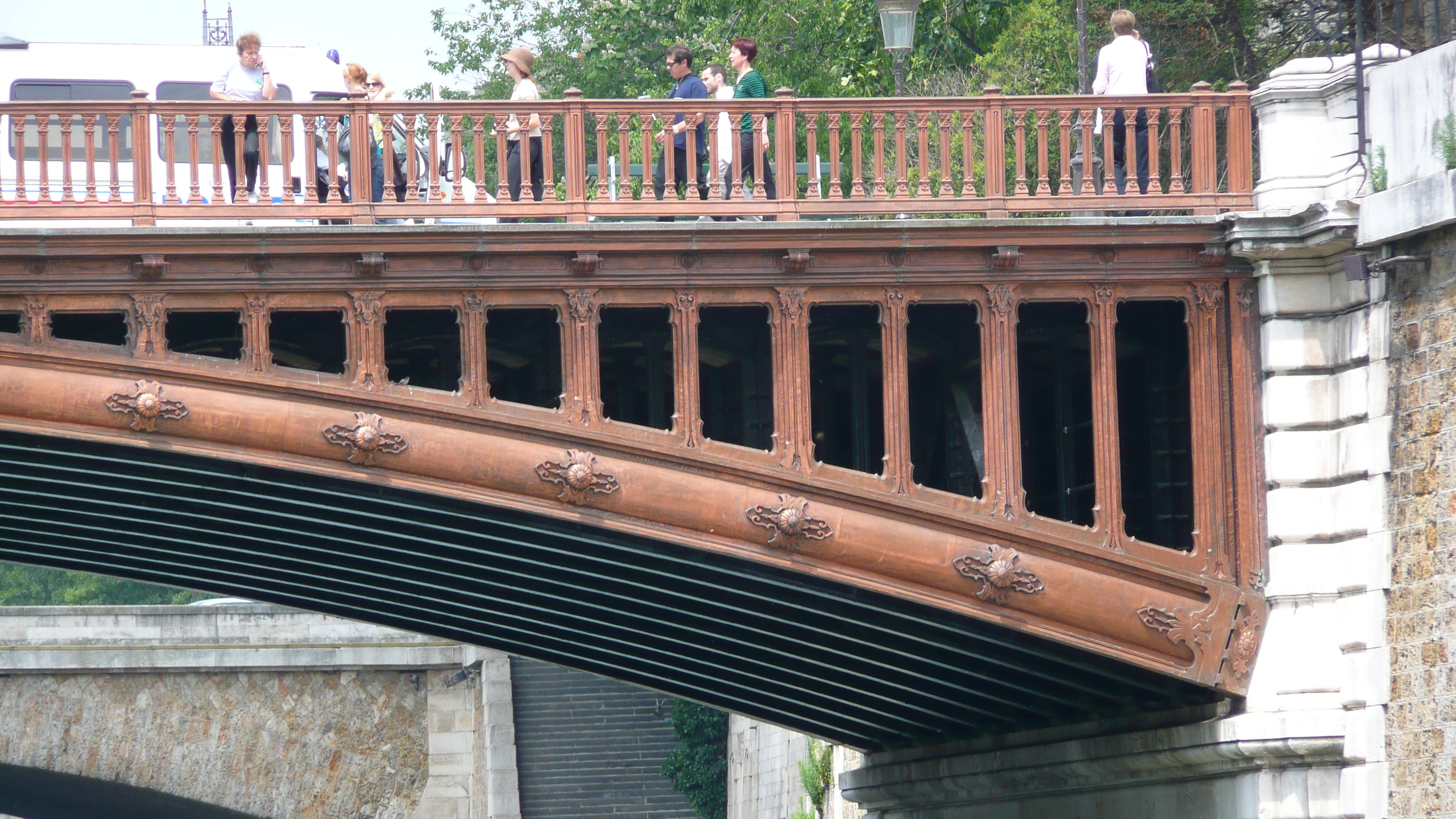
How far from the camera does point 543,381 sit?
1786 centimetres

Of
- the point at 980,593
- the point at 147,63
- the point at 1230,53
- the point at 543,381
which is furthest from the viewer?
the point at 1230,53

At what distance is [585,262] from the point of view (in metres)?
16.1

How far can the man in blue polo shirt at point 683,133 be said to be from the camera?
54.0 feet

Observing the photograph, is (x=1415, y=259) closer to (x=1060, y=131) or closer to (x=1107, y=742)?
(x=1060, y=131)

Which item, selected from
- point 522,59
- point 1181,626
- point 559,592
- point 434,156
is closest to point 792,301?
point 522,59

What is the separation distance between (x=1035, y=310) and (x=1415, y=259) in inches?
133

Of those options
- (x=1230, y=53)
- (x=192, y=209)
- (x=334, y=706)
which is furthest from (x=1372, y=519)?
(x=334, y=706)

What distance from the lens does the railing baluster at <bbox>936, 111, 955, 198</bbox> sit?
52.9 ft

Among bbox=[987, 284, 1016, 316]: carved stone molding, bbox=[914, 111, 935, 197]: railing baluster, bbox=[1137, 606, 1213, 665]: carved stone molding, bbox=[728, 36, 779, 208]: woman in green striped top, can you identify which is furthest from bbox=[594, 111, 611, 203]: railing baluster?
bbox=[1137, 606, 1213, 665]: carved stone molding

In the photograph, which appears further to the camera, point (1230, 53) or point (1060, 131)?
point (1230, 53)

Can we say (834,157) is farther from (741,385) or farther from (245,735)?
(245,735)

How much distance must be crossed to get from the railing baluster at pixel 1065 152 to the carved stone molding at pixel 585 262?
3.62m

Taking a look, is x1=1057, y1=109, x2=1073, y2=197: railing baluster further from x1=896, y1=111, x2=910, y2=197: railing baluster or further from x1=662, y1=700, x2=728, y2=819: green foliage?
x1=662, y1=700, x2=728, y2=819: green foliage

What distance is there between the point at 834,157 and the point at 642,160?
149 centimetres
